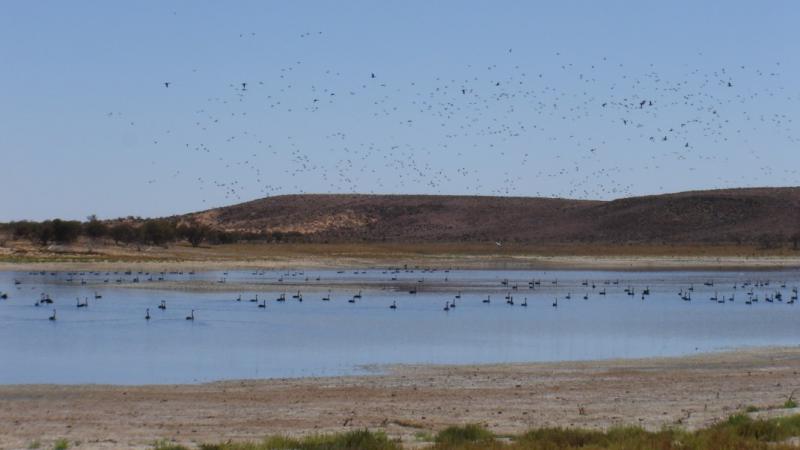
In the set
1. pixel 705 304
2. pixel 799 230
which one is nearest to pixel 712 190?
pixel 799 230

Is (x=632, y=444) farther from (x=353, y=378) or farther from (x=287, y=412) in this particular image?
(x=353, y=378)

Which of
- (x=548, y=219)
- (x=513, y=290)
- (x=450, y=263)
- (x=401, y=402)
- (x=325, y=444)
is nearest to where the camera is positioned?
(x=325, y=444)

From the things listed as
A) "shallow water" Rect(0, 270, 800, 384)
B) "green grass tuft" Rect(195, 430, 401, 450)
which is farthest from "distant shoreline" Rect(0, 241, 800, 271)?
"green grass tuft" Rect(195, 430, 401, 450)

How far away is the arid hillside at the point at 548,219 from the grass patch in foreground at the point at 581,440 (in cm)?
12322

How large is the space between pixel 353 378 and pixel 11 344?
1224 centimetres

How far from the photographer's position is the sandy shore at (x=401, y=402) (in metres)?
17.3

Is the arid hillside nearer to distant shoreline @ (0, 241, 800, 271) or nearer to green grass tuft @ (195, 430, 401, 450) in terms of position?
distant shoreline @ (0, 241, 800, 271)

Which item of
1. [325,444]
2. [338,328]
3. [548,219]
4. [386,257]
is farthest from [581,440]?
[548,219]

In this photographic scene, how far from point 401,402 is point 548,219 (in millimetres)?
158814

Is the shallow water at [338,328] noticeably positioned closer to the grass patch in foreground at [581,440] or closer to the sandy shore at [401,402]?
the sandy shore at [401,402]

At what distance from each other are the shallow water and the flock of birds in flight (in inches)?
11.5

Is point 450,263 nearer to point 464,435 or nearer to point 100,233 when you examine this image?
point 100,233

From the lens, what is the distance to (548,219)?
17825cm

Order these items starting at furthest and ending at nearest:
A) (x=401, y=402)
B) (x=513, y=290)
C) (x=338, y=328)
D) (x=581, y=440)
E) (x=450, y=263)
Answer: (x=450, y=263) < (x=513, y=290) < (x=338, y=328) < (x=401, y=402) < (x=581, y=440)
